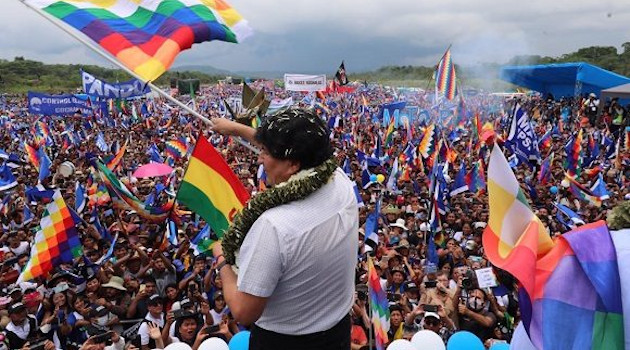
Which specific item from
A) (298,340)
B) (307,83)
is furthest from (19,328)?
(307,83)

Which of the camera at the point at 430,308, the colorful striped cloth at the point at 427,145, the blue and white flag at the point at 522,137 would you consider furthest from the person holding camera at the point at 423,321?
the colorful striped cloth at the point at 427,145

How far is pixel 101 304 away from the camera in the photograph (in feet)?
18.6

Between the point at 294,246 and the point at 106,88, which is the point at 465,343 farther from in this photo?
the point at 106,88

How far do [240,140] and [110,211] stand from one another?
7250mm

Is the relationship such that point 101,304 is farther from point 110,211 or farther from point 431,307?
point 110,211

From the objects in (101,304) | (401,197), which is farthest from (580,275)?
(401,197)

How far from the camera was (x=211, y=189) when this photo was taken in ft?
12.9

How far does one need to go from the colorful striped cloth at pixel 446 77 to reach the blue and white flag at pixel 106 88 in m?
12.1

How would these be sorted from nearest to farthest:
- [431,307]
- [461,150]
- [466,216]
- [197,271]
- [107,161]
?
[431,307]
[197,271]
[466,216]
[107,161]
[461,150]

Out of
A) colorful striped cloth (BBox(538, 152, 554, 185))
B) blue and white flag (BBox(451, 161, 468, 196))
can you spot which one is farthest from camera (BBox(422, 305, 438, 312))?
colorful striped cloth (BBox(538, 152, 554, 185))

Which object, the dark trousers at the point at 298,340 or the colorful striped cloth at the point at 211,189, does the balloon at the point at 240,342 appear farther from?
the dark trousers at the point at 298,340

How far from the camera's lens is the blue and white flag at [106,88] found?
2267 centimetres

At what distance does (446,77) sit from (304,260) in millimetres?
15793

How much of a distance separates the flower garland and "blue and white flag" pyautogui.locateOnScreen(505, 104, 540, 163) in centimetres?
1142
